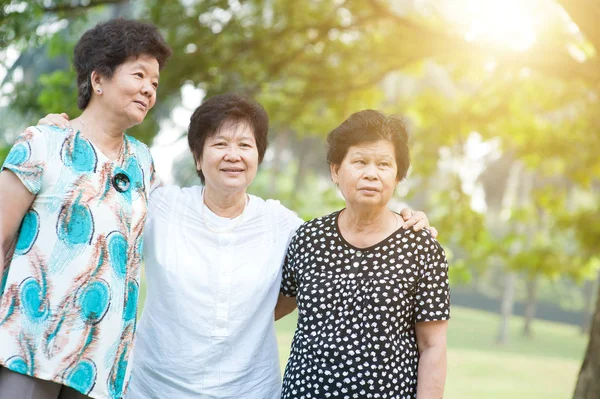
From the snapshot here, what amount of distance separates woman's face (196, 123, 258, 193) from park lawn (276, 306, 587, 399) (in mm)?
17455

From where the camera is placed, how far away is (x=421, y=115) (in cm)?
940

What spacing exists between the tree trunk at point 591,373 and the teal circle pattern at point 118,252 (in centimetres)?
357

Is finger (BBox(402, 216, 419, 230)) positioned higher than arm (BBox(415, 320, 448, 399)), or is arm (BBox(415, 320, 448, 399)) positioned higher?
finger (BBox(402, 216, 419, 230))

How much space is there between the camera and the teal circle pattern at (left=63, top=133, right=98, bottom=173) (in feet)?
7.90

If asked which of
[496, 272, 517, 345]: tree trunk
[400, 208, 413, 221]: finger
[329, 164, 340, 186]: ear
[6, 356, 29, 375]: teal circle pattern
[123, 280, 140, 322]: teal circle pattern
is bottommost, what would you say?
[6, 356, 29, 375]: teal circle pattern

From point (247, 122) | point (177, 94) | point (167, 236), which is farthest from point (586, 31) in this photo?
point (177, 94)

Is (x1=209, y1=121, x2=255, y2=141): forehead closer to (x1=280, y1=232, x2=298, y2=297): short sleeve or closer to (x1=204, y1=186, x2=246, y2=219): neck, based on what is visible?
(x1=204, y1=186, x2=246, y2=219): neck

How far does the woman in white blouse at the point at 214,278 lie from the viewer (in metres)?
2.70

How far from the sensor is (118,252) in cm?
247

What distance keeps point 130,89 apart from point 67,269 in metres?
0.62

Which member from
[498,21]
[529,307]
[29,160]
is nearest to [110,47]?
[29,160]

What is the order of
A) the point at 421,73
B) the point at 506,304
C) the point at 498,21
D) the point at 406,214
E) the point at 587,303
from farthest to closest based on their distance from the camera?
the point at 587,303 < the point at 506,304 < the point at 421,73 < the point at 498,21 < the point at 406,214

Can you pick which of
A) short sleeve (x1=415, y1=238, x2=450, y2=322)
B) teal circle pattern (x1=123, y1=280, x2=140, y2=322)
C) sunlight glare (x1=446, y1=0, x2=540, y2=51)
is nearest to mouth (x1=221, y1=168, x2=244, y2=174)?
teal circle pattern (x1=123, y1=280, x2=140, y2=322)

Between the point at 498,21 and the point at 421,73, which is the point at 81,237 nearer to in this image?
the point at 498,21
